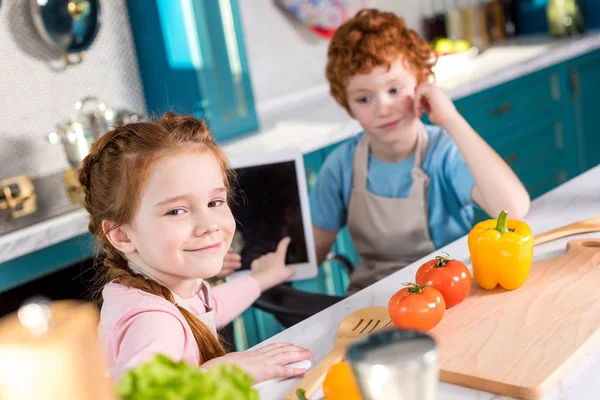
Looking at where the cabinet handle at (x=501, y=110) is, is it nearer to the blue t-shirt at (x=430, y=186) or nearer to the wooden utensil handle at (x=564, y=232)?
the blue t-shirt at (x=430, y=186)

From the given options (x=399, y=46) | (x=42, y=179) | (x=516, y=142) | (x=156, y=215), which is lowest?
(x=516, y=142)

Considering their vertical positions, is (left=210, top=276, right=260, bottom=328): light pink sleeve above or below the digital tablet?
below

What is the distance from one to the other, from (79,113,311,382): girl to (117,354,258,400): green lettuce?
1.41 feet

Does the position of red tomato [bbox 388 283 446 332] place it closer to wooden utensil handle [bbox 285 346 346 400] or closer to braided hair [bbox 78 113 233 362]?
wooden utensil handle [bbox 285 346 346 400]

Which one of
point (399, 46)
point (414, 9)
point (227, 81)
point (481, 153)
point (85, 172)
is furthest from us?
point (414, 9)

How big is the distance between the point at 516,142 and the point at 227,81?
1.48m

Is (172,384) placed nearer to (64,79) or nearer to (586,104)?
(64,79)

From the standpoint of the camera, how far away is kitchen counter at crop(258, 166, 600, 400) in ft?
3.10


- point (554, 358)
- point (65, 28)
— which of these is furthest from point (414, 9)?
point (554, 358)

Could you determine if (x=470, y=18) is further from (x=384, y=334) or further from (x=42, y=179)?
(x=384, y=334)

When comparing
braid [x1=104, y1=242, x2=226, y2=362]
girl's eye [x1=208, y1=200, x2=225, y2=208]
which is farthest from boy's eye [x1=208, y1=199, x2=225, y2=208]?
braid [x1=104, y1=242, x2=226, y2=362]

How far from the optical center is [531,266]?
130 centimetres

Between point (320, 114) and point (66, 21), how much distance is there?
3.35ft

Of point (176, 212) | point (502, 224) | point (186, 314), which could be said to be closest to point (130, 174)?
point (176, 212)
